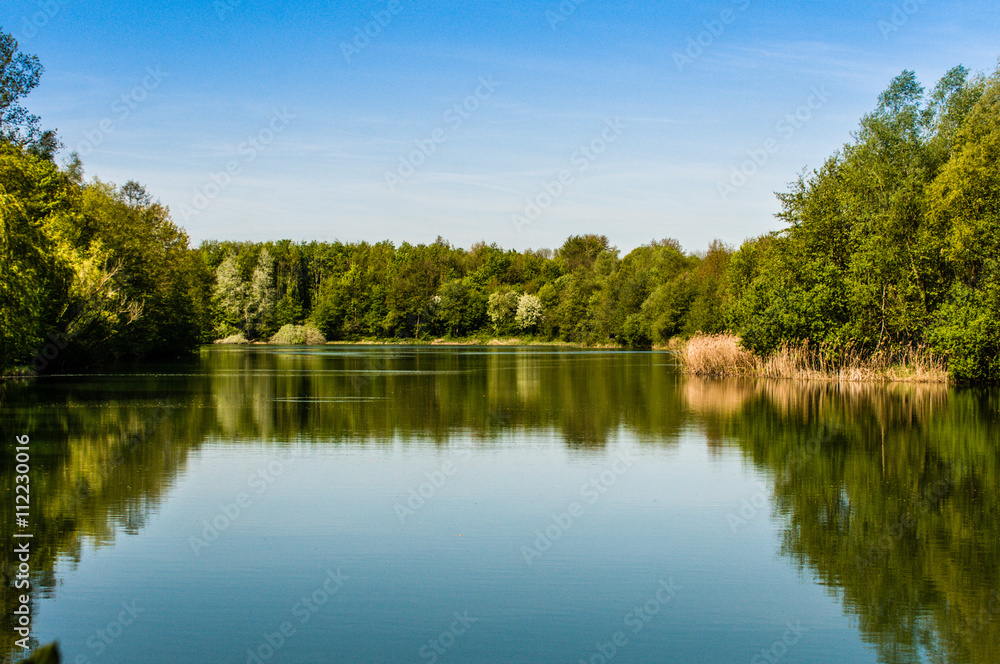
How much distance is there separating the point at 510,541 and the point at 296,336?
99.0m

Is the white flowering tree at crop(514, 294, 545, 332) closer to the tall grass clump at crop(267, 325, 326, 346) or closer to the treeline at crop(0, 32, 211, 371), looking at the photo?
the tall grass clump at crop(267, 325, 326, 346)

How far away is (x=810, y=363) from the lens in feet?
118

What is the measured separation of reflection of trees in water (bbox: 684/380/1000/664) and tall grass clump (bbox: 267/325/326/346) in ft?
288

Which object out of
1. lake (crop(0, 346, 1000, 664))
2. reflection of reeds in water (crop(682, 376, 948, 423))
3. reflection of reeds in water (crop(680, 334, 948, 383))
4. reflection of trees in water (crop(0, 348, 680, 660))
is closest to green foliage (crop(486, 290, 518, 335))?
reflection of reeds in water (crop(680, 334, 948, 383))

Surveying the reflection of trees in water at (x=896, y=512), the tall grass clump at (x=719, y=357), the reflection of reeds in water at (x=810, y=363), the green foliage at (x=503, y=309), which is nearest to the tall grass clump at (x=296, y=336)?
the green foliage at (x=503, y=309)

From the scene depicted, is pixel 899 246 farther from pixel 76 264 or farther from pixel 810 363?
pixel 76 264

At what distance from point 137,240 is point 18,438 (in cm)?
4111

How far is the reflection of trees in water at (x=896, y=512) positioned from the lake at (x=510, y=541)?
0.14 ft

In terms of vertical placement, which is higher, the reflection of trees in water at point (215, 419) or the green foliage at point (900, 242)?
the green foliage at point (900, 242)

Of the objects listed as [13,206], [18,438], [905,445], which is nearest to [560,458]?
[905,445]

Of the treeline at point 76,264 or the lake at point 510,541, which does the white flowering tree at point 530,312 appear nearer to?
the treeline at point 76,264

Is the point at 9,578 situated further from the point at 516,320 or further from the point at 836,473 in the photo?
the point at 516,320

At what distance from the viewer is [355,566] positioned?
27.7 feet

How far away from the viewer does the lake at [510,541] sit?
6.62 metres
